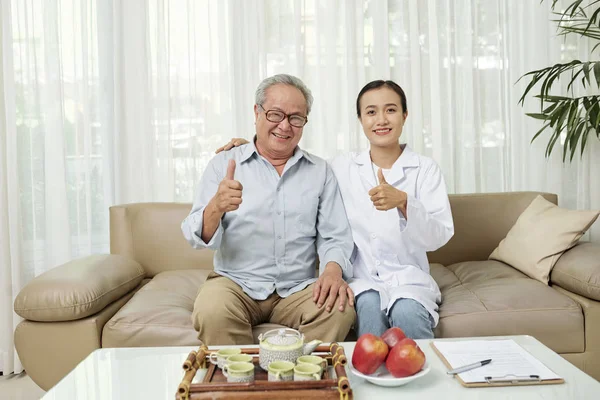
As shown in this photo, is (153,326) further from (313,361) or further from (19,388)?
(19,388)

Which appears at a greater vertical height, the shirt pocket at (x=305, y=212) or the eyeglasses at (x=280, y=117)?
the eyeglasses at (x=280, y=117)

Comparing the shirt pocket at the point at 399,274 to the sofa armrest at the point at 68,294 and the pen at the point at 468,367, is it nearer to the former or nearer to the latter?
the pen at the point at 468,367

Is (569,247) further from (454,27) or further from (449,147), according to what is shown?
(454,27)

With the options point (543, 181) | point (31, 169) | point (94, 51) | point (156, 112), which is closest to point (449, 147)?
point (543, 181)

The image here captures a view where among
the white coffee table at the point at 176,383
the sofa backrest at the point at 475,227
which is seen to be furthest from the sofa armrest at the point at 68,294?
the sofa backrest at the point at 475,227

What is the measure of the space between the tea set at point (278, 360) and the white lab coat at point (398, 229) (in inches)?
29.0

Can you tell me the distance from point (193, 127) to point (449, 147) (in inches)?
55.2

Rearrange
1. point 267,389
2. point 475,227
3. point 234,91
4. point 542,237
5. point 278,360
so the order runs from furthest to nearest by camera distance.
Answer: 1. point 234,91
2. point 475,227
3. point 542,237
4. point 278,360
5. point 267,389

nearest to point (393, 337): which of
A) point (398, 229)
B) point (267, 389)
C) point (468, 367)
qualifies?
point (468, 367)

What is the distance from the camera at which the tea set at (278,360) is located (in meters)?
1.46

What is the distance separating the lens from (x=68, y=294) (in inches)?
89.0

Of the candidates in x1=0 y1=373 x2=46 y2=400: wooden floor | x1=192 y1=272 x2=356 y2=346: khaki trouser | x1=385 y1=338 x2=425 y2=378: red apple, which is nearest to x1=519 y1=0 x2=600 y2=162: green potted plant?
x1=192 y1=272 x2=356 y2=346: khaki trouser

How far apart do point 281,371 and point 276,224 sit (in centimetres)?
100

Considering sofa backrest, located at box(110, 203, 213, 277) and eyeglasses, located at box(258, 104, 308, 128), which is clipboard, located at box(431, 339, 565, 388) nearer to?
eyeglasses, located at box(258, 104, 308, 128)
